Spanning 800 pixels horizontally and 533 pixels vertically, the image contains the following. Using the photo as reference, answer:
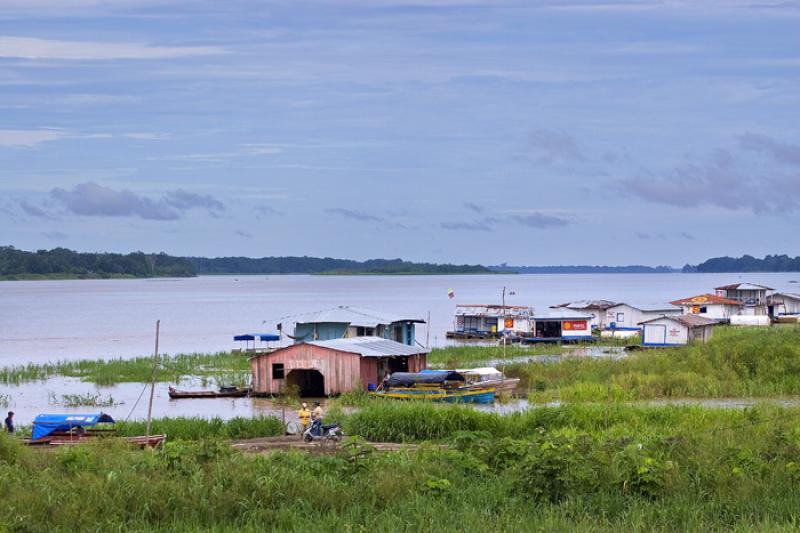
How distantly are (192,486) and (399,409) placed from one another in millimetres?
9533

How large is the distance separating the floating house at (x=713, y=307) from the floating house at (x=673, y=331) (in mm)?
15288

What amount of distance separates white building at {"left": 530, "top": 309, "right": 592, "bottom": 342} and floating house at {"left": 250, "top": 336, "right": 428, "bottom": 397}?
23507 mm

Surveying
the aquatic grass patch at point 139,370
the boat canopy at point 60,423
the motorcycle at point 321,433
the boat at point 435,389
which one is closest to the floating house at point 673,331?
the aquatic grass patch at point 139,370

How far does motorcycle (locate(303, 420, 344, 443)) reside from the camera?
20.5m

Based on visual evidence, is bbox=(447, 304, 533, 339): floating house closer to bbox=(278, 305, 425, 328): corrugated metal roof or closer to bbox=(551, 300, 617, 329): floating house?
bbox=(551, 300, 617, 329): floating house

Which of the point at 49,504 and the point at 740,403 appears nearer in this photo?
the point at 49,504

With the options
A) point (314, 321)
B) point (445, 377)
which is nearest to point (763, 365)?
point (445, 377)

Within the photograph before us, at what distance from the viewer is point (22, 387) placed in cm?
3984

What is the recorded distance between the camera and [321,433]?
826 inches

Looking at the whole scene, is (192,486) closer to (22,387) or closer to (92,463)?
(92,463)

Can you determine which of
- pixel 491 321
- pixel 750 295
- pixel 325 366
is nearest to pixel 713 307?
pixel 750 295

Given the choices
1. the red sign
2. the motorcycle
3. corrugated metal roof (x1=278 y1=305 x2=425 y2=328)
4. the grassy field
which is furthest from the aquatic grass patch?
the grassy field

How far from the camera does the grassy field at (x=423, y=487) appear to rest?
1212cm

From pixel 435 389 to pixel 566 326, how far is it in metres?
29.3
